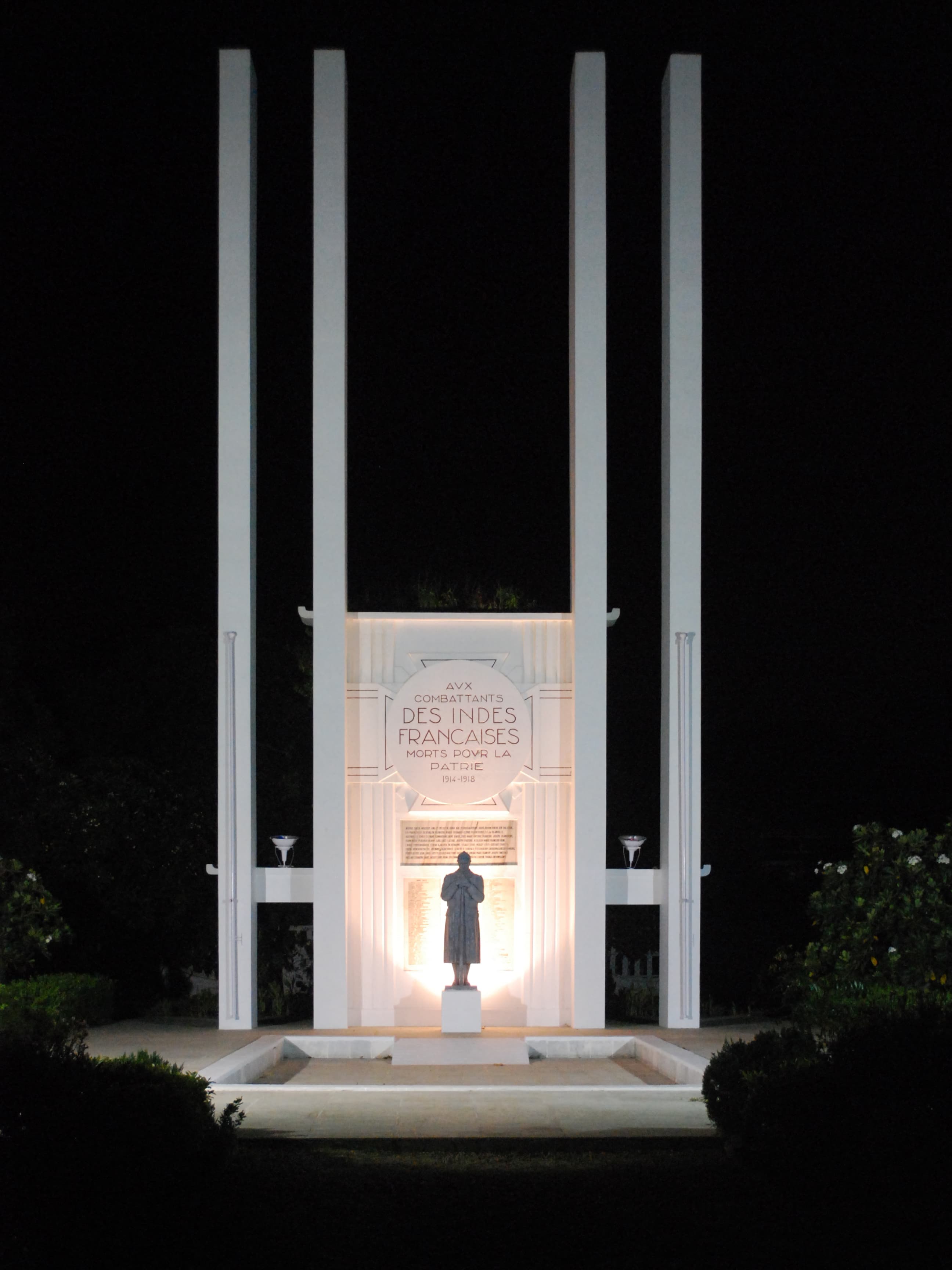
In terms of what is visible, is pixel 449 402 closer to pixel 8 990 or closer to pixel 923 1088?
pixel 8 990

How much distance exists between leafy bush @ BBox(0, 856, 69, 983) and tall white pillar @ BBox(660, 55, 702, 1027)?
645 cm

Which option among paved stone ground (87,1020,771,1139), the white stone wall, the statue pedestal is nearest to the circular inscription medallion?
the white stone wall

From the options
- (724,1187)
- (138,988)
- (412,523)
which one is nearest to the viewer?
(724,1187)

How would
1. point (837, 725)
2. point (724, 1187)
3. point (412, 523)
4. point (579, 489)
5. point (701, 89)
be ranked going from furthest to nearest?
1. point (837, 725)
2. point (412, 523)
3. point (701, 89)
4. point (579, 489)
5. point (724, 1187)

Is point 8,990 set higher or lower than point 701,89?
lower

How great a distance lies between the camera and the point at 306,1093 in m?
10.6

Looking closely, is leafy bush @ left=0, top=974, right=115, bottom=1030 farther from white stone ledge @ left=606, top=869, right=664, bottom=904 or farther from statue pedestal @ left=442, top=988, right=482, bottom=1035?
white stone ledge @ left=606, top=869, right=664, bottom=904

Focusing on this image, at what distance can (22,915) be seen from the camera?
14273mm

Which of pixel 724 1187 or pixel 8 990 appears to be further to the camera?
pixel 8 990

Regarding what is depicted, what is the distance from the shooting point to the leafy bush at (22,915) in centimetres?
1417

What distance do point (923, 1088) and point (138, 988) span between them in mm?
16170

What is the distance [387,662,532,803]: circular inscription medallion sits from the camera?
50.8 feet

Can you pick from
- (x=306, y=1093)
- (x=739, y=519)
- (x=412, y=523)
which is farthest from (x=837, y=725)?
(x=306, y=1093)

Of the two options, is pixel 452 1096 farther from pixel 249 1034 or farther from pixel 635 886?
pixel 635 886
